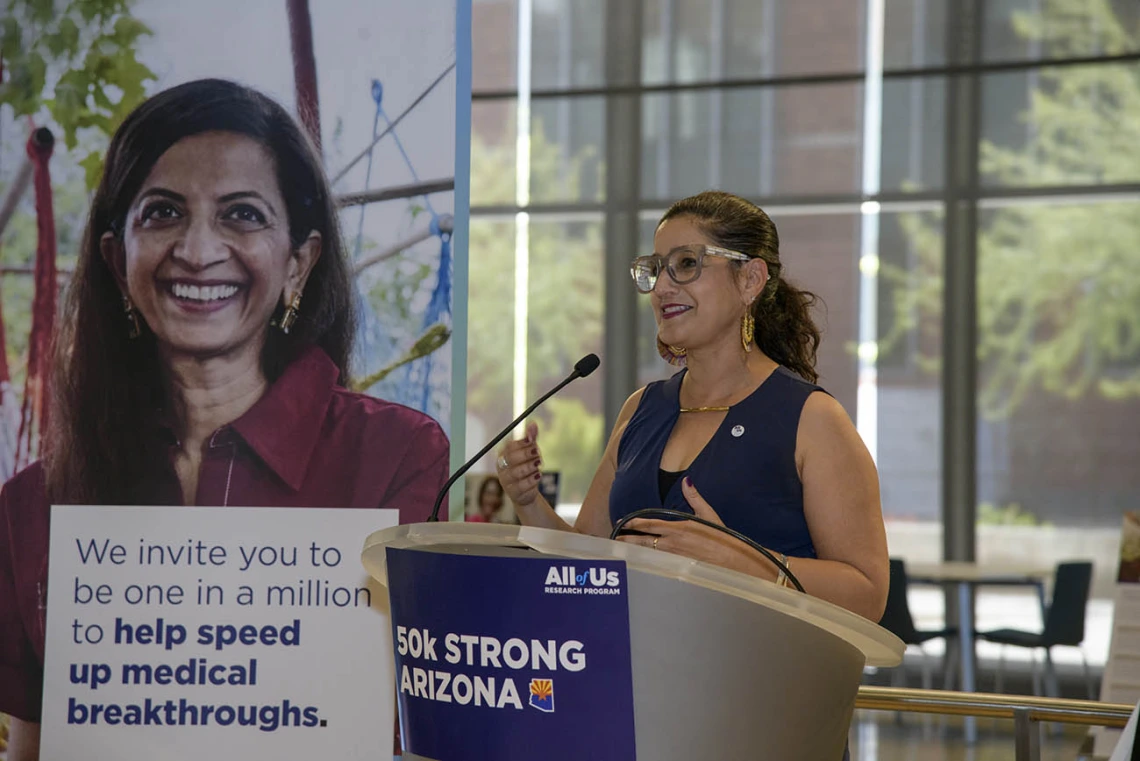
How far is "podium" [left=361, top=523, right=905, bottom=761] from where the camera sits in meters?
1.33

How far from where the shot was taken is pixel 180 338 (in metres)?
2.25

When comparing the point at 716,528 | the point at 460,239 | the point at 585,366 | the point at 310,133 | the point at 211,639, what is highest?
the point at 310,133

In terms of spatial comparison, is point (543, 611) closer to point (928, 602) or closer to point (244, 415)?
point (244, 415)

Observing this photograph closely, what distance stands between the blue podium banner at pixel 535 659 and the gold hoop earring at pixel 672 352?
0.80 m

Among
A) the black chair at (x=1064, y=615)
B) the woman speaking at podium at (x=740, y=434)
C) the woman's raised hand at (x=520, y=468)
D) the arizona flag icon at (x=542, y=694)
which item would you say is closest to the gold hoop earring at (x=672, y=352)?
the woman speaking at podium at (x=740, y=434)

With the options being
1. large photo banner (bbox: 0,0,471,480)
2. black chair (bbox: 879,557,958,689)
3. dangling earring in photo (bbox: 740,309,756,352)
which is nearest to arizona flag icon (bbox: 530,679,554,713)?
dangling earring in photo (bbox: 740,309,756,352)

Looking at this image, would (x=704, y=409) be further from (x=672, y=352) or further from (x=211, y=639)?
(x=211, y=639)

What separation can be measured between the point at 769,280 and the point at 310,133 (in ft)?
2.85

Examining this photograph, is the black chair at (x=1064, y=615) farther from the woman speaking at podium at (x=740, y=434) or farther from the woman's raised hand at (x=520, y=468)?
the woman's raised hand at (x=520, y=468)

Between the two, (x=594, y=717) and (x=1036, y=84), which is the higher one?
(x=1036, y=84)

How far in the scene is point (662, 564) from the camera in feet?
4.37

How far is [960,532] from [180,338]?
7.73m

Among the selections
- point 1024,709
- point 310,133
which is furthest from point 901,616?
point 310,133

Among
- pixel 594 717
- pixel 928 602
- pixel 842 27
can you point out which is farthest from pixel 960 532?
pixel 594 717
